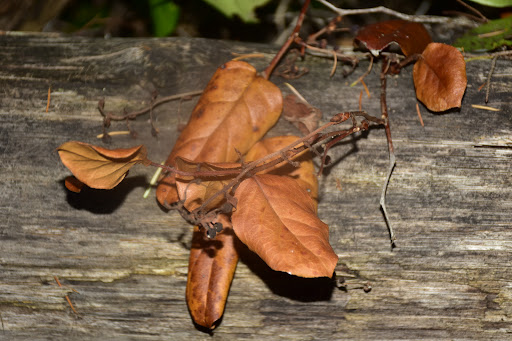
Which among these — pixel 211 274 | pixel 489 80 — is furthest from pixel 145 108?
pixel 489 80

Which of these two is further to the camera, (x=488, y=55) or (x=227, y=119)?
(x=488, y=55)

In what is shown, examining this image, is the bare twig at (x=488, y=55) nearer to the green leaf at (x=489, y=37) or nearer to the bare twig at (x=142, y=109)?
the green leaf at (x=489, y=37)

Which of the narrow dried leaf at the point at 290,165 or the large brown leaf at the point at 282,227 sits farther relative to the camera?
the narrow dried leaf at the point at 290,165

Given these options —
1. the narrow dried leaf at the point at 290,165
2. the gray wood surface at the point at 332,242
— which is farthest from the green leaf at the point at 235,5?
the narrow dried leaf at the point at 290,165

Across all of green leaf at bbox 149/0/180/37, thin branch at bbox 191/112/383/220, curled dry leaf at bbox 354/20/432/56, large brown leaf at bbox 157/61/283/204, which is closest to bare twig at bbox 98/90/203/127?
large brown leaf at bbox 157/61/283/204

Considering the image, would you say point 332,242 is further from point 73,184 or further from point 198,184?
point 73,184

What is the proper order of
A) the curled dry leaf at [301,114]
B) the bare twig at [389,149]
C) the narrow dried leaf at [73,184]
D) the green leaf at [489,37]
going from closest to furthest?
the narrow dried leaf at [73,184] → the bare twig at [389,149] → the curled dry leaf at [301,114] → the green leaf at [489,37]

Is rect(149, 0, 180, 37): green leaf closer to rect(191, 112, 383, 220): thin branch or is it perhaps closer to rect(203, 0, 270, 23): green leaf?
rect(203, 0, 270, 23): green leaf
